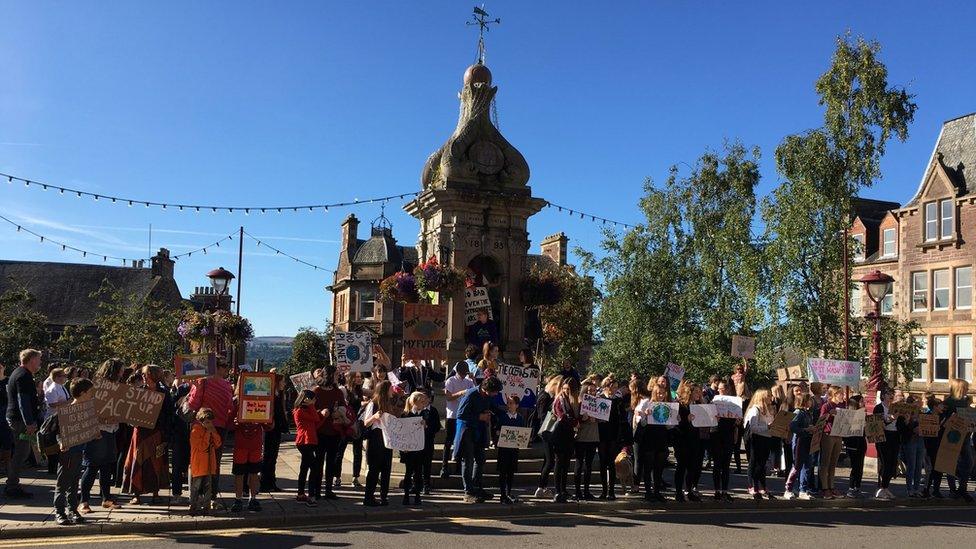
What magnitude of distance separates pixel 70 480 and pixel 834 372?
591 inches

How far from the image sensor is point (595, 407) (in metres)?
12.7

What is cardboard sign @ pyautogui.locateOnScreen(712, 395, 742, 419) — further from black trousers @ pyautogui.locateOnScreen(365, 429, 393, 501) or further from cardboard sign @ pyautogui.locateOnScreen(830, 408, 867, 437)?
black trousers @ pyautogui.locateOnScreen(365, 429, 393, 501)

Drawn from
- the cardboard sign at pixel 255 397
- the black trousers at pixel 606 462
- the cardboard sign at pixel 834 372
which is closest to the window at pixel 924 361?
the cardboard sign at pixel 834 372

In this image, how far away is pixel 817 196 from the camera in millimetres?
28625

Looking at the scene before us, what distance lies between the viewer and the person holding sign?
38.2 feet

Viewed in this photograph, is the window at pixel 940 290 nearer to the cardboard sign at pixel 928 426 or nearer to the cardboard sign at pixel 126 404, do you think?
the cardboard sign at pixel 928 426

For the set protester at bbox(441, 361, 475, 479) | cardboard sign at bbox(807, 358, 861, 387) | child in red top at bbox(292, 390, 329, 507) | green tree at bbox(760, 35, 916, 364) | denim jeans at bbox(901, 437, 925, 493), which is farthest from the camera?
green tree at bbox(760, 35, 916, 364)

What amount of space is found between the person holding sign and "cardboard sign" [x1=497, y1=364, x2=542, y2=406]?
17.0 ft

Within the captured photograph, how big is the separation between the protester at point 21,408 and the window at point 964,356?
37715 millimetres

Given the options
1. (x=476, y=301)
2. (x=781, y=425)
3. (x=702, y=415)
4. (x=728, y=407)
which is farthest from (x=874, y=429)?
(x=476, y=301)

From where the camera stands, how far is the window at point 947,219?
38750mm

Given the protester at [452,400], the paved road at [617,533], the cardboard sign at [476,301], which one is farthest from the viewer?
the cardboard sign at [476,301]

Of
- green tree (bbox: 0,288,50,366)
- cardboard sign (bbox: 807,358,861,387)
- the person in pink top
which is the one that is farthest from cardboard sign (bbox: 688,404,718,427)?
green tree (bbox: 0,288,50,366)

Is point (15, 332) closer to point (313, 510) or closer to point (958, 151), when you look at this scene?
point (313, 510)
